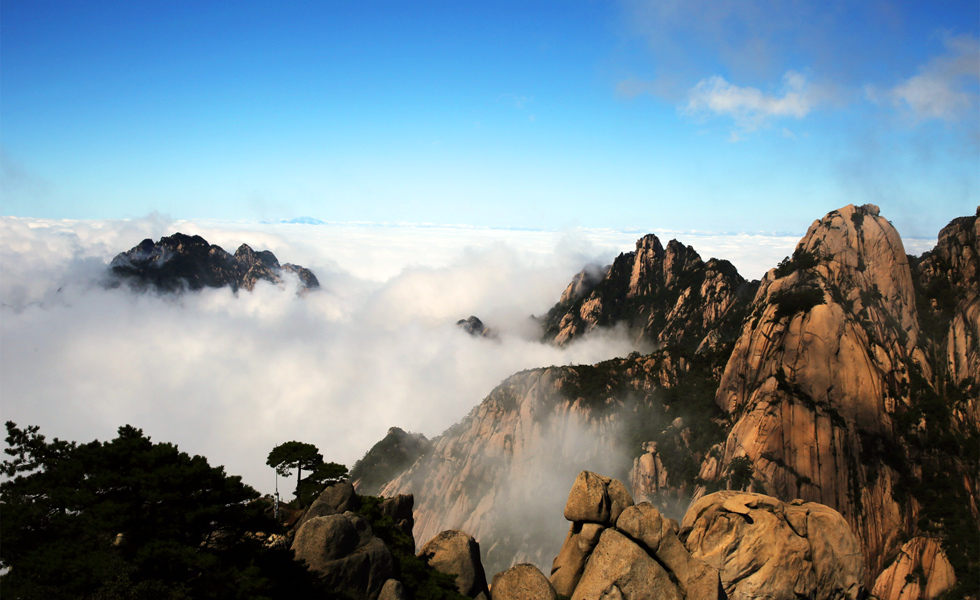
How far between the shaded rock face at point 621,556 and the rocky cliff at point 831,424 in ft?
192

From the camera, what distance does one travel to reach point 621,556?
35344 mm

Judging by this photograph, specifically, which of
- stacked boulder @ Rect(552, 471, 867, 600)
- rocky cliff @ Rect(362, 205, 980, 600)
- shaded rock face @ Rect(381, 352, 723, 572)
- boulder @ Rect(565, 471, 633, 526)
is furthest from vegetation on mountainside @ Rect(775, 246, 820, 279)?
boulder @ Rect(565, 471, 633, 526)

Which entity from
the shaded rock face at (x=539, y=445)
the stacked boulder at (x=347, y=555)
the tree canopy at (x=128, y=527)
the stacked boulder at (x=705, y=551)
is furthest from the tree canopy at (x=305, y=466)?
the shaded rock face at (x=539, y=445)

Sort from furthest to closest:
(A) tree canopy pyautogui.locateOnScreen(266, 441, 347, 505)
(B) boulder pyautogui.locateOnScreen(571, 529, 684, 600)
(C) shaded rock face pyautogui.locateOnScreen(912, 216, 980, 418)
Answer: (C) shaded rock face pyautogui.locateOnScreen(912, 216, 980, 418), (A) tree canopy pyautogui.locateOnScreen(266, 441, 347, 505), (B) boulder pyautogui.locateOnScreen(571, 529, 684, 600)

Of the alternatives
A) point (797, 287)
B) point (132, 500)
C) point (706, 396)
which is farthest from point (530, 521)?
point (132, 500)

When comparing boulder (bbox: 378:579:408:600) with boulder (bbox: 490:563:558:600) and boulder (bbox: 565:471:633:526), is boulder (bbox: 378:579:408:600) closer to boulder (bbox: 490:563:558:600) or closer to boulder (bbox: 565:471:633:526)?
boulder (bbox: 490:563:558:600)

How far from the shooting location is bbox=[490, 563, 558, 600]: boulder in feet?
118

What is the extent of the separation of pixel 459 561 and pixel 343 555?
10.2m

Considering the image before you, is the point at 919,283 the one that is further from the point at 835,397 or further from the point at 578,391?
the point at 578,391

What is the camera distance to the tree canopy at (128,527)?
84.3 feet

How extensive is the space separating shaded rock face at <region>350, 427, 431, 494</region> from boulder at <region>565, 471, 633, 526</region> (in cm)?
12911

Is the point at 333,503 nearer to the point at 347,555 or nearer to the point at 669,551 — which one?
the point at 347,555

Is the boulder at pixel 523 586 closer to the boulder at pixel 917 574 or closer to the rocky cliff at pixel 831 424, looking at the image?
the rocky cliff at pixel 831 424

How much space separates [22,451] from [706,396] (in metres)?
120
